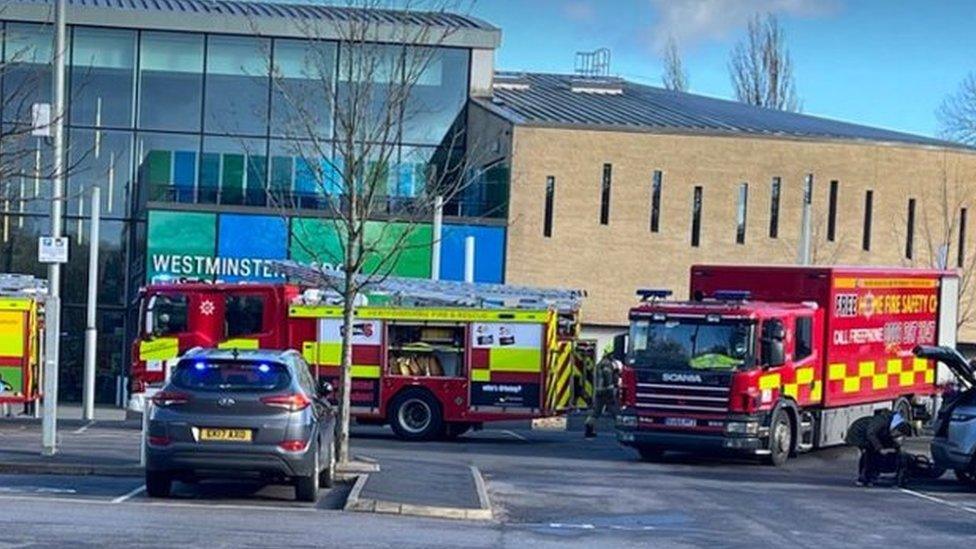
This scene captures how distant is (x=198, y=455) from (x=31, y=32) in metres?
29.6

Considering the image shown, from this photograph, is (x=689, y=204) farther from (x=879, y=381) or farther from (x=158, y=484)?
(x=158, y=484)

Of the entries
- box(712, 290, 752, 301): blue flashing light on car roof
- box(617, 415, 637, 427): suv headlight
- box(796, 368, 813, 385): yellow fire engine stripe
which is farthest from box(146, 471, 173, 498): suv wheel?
box(796, 368, 813, 385): yellow fire engine stripe

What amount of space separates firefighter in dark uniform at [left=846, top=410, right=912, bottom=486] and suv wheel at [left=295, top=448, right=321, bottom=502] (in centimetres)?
938

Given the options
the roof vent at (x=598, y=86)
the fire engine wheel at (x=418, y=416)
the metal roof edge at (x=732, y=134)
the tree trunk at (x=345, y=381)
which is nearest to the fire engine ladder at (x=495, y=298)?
the fire engine wheel at (x=418, y=416)

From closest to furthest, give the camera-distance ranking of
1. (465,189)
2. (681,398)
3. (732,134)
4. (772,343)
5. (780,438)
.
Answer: (772,343)
(681,398)
(780,438)
(465,189)
(732,134)

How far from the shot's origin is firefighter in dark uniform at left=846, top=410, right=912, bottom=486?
24375 millimetres

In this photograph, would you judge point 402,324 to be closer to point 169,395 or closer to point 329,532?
point 169,395

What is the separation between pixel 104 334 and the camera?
46.2 m

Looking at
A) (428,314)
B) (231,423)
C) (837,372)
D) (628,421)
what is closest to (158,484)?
(231,423)

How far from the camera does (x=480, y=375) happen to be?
3031cm

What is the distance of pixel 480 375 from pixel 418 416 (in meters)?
1.35

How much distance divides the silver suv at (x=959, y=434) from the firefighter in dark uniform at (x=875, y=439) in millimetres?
585

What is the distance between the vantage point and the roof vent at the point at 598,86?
183 feet

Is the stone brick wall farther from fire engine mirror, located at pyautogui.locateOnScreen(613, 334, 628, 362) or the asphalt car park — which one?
the asphalt car park
